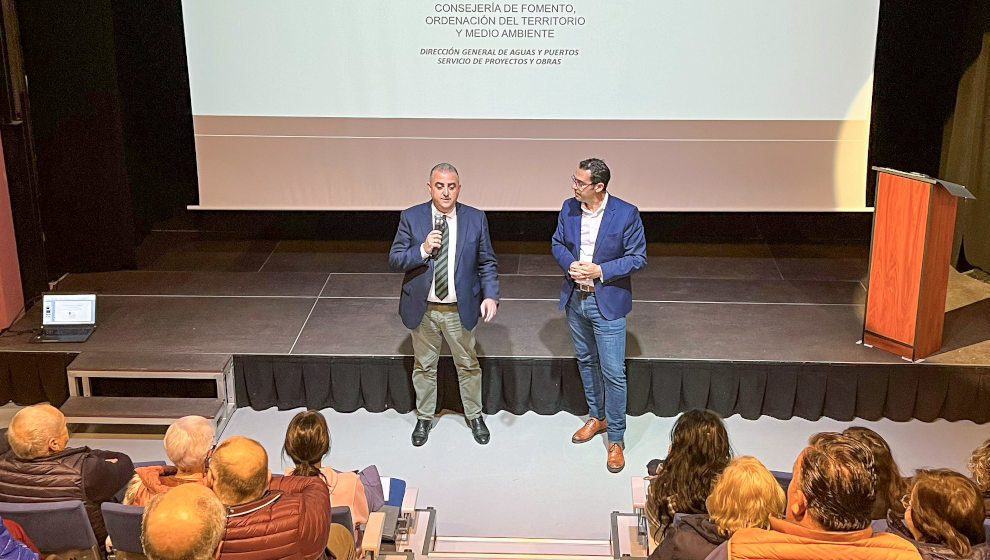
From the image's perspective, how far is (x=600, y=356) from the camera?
4.77m

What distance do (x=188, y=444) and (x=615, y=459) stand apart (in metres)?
2.33

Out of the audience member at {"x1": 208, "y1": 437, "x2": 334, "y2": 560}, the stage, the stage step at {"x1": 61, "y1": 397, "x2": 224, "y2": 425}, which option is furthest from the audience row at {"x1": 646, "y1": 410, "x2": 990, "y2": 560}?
the stage step at {"x1": 61, "y1": 397, "x2": 224, "y2": 425}

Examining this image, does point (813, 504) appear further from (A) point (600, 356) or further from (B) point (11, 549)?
(A) point (600, 356)

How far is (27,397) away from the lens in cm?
555

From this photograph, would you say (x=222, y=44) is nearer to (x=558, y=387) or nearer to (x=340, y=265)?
(x=340, y=265)

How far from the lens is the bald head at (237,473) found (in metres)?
2.61

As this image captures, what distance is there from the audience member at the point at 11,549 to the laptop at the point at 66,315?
9.70 ft

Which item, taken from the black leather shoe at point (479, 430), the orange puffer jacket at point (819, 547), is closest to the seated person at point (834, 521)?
the orange puffer jacket at point (819, 547)

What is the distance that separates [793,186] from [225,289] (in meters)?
3.78

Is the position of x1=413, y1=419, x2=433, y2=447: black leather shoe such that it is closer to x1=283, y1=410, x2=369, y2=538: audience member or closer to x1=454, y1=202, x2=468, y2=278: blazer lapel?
x1=454, y1=202, x2=468, y2=278: blazer lapel

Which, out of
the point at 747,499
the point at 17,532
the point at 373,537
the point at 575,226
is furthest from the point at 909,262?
the point at 17,532

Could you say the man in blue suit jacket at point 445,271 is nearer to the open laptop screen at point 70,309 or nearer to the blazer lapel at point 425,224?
the blazer lapel at point 425,224

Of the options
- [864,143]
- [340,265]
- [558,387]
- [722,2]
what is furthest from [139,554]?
[864,143]

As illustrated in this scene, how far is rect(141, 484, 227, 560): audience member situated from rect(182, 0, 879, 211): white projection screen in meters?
4.48
